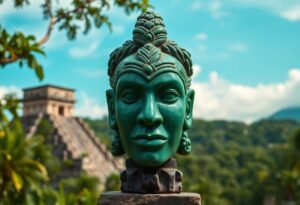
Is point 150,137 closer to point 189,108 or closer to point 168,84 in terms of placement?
point 168,84

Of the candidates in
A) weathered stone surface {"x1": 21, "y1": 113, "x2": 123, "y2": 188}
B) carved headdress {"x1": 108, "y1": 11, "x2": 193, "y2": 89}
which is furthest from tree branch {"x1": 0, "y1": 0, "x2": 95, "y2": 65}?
weathered stone surface {"x1": 21, "y1": 113, "x2": 123, "y2": 188}

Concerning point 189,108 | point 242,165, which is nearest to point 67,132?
point 189,108

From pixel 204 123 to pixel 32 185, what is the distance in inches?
4735

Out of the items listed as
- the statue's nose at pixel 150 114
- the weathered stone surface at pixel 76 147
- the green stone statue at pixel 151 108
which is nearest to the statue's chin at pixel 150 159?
the green stone statue at pixel 151 108

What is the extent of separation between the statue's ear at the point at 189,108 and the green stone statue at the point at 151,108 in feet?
0.14

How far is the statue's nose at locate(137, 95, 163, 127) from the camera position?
3.91 m

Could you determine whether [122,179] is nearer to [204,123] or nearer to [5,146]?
[5,146]

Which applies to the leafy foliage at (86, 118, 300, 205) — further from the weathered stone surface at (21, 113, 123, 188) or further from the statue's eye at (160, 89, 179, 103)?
the statue's eye at (160, 89, 179, 103)

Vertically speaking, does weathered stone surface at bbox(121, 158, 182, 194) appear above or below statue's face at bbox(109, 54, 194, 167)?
below

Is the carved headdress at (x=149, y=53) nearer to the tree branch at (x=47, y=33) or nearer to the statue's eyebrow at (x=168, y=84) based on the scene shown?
the statue's eyebrow at (x=168, y=84)

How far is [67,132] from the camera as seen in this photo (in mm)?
41312

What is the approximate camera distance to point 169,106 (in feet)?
13.3

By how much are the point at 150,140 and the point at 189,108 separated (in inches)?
25.2

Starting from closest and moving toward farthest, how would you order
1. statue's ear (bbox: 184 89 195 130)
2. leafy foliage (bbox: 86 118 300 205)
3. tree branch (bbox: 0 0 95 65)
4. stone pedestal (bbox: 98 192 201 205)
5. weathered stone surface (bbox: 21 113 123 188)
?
stone pedestal (bbox: 98 192 201 205)
statue's ear (bbox: 184 89 195 130)
tree branch (bbox: 0 0 95 65)
leafy foliage (bbox: 86 118 300 205)
weathered stone surface (bbox: 21 113 123 188)
